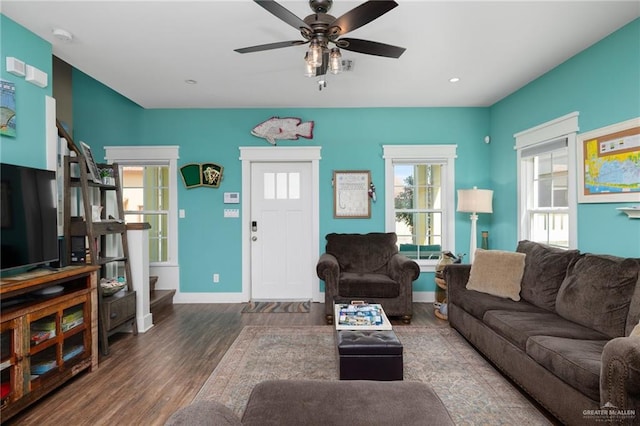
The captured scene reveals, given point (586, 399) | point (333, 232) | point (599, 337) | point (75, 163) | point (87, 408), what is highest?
point (75, 163)

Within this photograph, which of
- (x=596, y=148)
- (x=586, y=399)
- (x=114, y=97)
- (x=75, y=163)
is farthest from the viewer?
(x=114, y=97)

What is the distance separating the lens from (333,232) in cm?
446

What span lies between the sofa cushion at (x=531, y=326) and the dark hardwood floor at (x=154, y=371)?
1.14 meters

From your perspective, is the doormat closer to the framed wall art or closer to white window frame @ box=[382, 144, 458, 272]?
the framed wall art

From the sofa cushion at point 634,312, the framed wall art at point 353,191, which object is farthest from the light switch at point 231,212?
the sofa cushion at point 634,312

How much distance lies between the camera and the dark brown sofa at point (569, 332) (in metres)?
1.48

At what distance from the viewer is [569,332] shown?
212 cm

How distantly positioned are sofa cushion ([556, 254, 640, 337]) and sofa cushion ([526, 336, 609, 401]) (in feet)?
0.60

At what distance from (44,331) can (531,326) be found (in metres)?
3.25

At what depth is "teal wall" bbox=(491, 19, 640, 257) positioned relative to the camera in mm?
2443

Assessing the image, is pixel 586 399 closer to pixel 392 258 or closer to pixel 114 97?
pixel 392 258

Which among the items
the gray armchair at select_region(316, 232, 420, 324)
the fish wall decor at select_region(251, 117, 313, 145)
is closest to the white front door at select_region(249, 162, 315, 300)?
the fish wall decor at select_region(251, 117, 313, 145)

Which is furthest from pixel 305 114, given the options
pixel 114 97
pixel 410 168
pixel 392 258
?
pixel 114 97

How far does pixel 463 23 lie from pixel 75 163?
3486 mm
